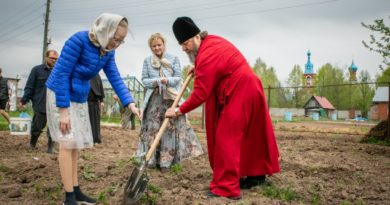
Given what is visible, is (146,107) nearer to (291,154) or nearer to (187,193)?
(187,193)

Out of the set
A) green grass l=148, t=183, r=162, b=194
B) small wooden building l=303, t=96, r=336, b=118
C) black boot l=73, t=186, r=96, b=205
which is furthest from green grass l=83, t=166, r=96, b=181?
small wooden building l=303, t=96, r=336, b=118

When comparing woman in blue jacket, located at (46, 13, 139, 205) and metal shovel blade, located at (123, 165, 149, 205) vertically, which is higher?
woman in blue jacket, located at (46, 13, 139, 205)

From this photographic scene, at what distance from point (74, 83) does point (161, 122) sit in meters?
1.99

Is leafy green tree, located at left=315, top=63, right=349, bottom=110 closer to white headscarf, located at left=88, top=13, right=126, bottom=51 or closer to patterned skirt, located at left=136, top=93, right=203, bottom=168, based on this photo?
patterned skirt, located at left=136, top=93, right=203, bottom=168

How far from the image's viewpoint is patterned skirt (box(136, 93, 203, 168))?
4.92 meters

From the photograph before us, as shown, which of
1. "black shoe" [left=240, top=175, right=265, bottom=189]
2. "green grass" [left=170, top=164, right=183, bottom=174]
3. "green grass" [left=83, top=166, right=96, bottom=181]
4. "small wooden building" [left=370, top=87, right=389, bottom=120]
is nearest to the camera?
"black shoe" [left=240, top=175, right=265, bottom=189]

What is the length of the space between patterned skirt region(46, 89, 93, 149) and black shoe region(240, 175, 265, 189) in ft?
5.34

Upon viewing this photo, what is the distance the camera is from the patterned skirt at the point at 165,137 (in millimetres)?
4922

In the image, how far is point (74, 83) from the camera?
10.1ft

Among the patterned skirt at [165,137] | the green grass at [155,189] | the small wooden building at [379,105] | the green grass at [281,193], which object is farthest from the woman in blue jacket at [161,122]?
the small wooden building at [379,105]

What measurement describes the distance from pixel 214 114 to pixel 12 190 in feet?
7.30

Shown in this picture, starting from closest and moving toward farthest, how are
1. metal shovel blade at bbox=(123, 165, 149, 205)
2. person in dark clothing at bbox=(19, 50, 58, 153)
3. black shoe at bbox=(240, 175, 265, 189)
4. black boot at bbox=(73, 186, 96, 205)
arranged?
1. metal shovel blade at bbox=(123, 165, 149, 205)
2. black boot at bbox=(73, 186, 96, 205)
3. black shoe at bbox=(240, 175, 265, 189)
4. person in dark clothing at bbox=(19, 50, 58, 153)

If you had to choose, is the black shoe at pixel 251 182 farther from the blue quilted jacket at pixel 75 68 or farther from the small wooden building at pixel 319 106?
the small wooden building at pixel 319 106

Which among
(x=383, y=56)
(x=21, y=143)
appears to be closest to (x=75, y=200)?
(x=21, y=143)
